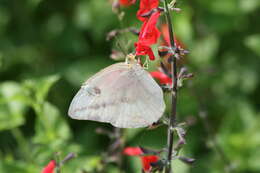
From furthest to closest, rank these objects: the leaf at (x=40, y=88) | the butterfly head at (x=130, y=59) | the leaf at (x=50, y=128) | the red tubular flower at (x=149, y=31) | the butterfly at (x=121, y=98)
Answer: the leaf at (x=50, y=128) < the leaf at (x=40, y=88) < the butterfly head at (x=130, y=59) < the red tubular flower at (x=149, y=31) < the butterfly at (x=121, y=98)

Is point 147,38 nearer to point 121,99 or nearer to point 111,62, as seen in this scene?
point 121,99

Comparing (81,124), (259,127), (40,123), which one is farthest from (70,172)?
(259,127)

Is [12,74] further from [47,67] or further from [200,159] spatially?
[200,159]

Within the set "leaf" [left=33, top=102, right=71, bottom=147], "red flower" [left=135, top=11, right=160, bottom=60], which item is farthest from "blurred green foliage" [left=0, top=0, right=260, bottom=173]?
"red flower" [left=135, top=11, right=160, bottom=60]

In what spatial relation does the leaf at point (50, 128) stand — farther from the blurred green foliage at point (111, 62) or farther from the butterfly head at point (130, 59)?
the butterfly head at point (130, 59)

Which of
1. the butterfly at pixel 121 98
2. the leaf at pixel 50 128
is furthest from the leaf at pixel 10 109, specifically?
the butterfly at pixel 121 98

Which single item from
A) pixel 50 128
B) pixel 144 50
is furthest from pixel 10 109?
pixel 144 50

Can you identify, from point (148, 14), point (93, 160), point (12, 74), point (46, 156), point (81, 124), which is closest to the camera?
point (148, 14)
